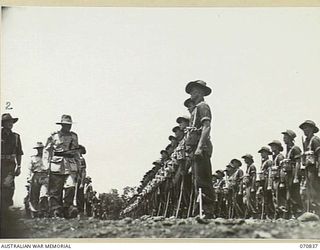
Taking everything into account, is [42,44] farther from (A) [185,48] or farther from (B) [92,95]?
(A) [185,48]

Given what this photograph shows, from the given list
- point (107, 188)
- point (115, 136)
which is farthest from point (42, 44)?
point (107, 188)

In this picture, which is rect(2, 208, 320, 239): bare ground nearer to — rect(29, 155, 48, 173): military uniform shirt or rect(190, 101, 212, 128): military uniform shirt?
rect(29, 155, 48, 173): military uniform shirt

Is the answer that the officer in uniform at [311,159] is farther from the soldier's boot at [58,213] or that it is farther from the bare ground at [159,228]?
the soldier's boot at [58,213]

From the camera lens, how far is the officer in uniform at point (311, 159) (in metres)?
1.73

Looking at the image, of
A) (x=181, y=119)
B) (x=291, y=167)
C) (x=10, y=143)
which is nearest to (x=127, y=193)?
(x=181, y=119)

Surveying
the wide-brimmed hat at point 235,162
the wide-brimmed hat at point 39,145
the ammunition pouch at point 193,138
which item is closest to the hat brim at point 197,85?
the ammunition pouch at point 193,138

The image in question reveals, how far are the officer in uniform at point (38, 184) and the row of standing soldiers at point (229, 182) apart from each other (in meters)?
0.24

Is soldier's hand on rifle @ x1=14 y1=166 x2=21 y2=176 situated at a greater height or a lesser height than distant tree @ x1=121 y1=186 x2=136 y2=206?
greater

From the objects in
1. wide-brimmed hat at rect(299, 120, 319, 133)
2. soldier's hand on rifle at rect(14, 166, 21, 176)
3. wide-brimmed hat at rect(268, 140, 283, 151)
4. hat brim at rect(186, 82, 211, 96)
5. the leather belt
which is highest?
hat brim at rect(186, 82, 211, 96)

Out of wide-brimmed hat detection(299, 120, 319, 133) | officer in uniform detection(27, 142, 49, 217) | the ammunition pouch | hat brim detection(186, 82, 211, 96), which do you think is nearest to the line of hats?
wide-brimmed hat detection(299, 120, 319, 133)

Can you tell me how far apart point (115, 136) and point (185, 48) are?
347 mm

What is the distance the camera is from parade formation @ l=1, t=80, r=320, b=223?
68.2 inches

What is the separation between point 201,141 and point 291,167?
28 centimetres

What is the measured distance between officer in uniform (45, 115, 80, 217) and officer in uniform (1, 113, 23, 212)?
92mm
